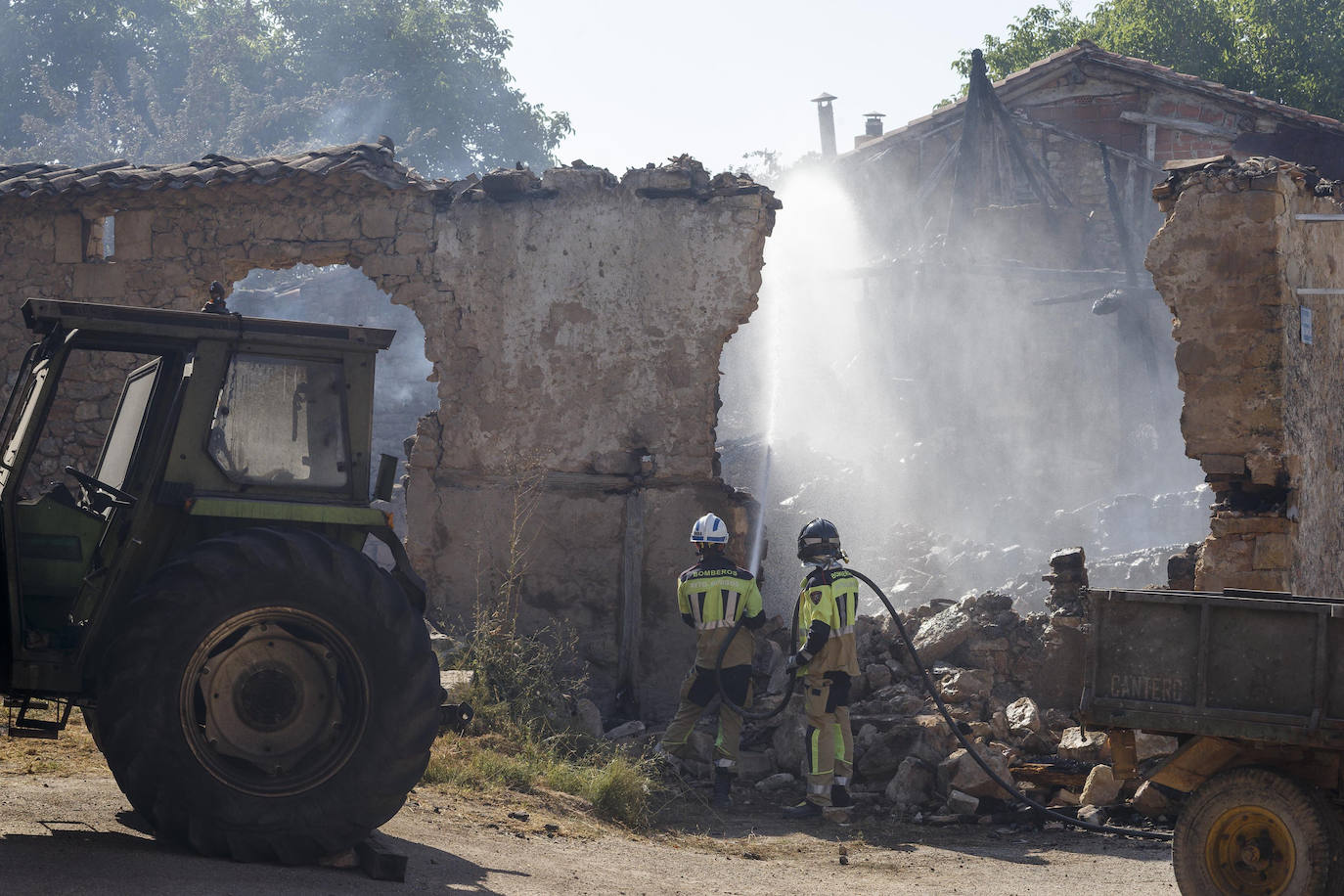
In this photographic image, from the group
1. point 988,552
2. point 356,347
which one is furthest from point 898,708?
point 988,552

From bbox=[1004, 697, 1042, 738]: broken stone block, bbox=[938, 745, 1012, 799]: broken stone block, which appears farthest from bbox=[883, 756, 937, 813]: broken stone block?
bbox=[1004, 697, 1042, 738]: broken stone block

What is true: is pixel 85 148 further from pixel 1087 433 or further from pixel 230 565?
pixel 230 565

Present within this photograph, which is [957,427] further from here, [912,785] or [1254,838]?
[1254,838]

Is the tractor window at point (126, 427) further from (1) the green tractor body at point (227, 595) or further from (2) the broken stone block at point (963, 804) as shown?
(2) the broken stone block at point (963, 804)

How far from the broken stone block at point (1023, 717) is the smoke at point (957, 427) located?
7.61 meters

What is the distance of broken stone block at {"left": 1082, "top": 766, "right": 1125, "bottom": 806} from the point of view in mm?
8117

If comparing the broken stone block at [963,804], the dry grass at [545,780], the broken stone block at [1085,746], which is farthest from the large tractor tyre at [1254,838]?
the dry grass at [545,780]

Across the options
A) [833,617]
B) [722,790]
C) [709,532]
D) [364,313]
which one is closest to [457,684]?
[722,790]

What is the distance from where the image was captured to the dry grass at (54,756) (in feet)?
21.7

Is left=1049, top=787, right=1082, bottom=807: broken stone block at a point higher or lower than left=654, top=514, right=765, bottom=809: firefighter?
lower

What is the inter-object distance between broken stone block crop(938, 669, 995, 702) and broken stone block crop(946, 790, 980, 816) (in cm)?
145

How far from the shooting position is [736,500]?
35.2 ft

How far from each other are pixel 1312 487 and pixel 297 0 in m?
36.0

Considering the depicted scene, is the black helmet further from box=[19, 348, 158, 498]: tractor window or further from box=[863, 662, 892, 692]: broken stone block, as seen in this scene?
box=[19, 348, 158, 498]: tractor window
